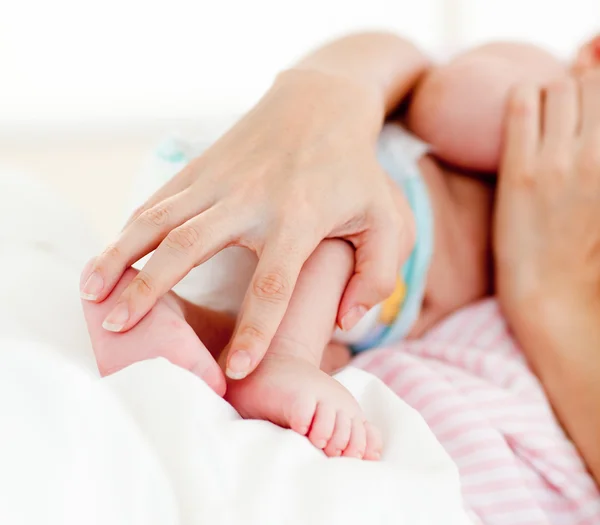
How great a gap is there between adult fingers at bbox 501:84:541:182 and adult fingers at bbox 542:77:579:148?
16mm

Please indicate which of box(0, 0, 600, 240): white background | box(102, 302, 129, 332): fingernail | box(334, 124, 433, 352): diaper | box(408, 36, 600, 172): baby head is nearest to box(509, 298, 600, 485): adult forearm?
box(334, 124, 433, 352): diaper

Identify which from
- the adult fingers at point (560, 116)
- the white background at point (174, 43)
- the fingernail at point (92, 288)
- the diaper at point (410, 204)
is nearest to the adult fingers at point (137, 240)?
the fingernail at point (92, 288)

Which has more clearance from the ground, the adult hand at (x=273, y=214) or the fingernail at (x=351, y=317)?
the adult hand at (x=273, y=214)

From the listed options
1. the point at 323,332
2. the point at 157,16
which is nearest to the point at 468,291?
the point at 323,332

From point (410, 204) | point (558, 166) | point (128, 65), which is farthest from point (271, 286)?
point (128, 65)

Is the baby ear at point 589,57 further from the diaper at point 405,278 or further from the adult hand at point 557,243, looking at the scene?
the diaper at point 405,278

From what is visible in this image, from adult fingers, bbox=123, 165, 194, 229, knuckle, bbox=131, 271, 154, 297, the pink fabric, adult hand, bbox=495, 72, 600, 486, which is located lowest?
the pink fabric

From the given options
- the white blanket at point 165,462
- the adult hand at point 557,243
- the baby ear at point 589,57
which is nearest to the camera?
the white blanket at point 165,462

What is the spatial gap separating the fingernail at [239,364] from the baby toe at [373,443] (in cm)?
9

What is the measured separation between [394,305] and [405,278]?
0.04 metres

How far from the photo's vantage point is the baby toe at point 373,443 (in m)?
0.46

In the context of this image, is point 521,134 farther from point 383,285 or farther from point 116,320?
point 116,320

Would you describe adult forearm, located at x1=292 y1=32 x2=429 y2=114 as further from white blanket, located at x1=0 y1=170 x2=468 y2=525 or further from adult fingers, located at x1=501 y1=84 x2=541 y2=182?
white blanket, located at x1=0 y1=170 x2=468 y2=525

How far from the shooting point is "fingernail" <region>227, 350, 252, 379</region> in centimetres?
47
